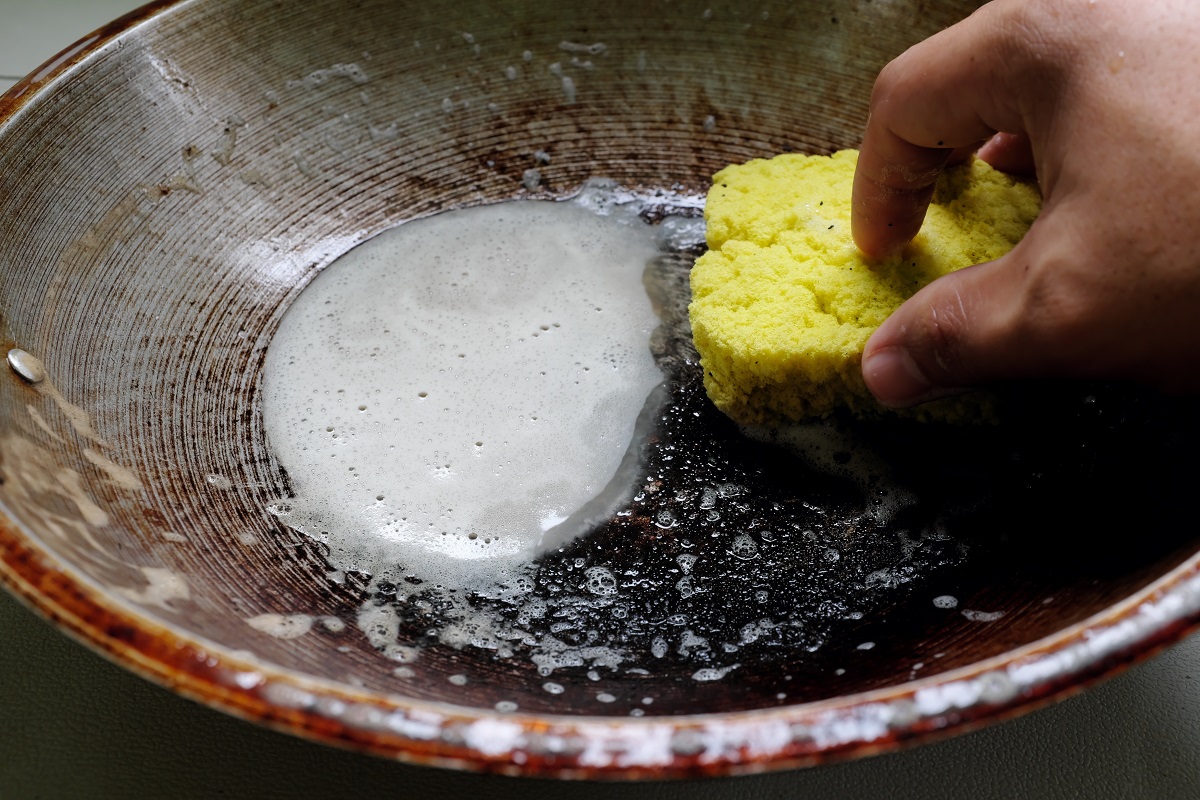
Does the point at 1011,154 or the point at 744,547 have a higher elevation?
the point at 1011,154

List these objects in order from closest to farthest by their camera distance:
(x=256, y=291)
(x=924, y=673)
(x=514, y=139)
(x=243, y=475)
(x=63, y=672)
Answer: (x=924, y=673) → (x=63, y=672) → (x=243, y=475) → (x=256, y=291) → (x=514, y=139)

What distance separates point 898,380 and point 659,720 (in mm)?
410

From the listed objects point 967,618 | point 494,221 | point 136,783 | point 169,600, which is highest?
point 494,221

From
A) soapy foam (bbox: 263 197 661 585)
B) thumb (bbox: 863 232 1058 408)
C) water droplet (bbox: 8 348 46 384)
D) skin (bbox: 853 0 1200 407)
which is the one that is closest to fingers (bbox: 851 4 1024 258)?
skin (bbox: 853 0 1200 407)

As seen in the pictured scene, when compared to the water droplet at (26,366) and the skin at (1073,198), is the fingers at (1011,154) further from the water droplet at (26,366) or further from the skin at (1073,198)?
the water droplet at (26,366)

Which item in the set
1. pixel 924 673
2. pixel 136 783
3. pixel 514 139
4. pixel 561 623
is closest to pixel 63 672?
pixel 136 783

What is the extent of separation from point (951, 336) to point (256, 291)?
720 mm

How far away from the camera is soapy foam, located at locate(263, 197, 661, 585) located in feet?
2.72

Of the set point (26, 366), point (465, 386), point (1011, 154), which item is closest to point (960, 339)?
point (1011, 154)

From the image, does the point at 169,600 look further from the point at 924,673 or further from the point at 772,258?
the point at 772,258

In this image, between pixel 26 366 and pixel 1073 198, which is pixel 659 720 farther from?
pixel 26 366

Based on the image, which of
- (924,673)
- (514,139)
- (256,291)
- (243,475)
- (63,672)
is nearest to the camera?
(924,673)

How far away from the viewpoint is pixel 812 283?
0.87 m

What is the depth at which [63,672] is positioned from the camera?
2.38ft
